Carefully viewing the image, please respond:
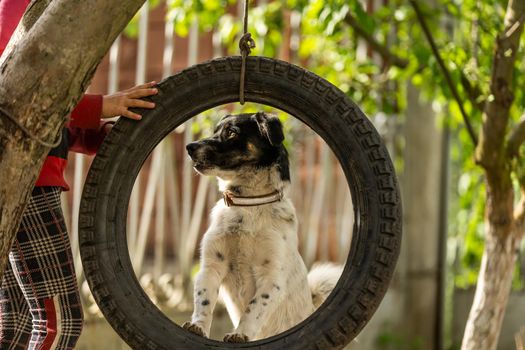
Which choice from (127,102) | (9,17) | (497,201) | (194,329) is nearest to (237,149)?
(127,102)

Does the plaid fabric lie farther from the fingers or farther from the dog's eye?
the dog's eye

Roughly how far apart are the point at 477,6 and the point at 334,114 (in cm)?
217

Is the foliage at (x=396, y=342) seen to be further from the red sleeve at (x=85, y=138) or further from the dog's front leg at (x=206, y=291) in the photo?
the red sleeve at (x=85, y=138)

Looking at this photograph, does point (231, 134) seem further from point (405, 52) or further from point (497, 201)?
point (405, 52)

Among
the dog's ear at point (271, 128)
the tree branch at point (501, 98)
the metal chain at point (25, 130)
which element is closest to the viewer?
the metal chain at point (25, 130)

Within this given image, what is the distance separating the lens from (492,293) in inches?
184

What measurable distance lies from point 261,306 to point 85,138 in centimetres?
96

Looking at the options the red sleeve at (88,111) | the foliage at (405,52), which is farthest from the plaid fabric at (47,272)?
the foliage at (405,52)

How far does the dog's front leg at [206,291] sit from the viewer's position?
11.5 ft

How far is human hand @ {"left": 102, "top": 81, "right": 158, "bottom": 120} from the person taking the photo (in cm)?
329

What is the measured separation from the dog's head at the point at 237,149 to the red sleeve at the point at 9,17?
81cm

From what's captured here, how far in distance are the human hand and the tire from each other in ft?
0.08

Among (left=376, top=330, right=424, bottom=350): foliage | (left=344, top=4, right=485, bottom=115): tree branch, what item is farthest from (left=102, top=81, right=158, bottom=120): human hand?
(left=376, top=330, right=424, bottom=350): foliage

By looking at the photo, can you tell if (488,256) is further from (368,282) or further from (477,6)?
(368,282)
